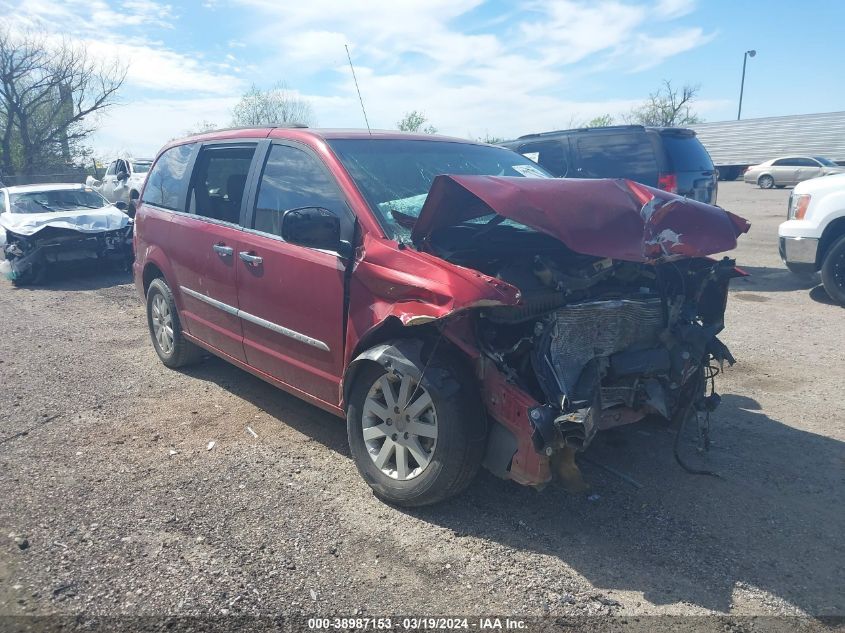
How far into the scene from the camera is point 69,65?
1254 inches

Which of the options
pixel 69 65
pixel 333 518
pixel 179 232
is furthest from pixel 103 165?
pixel 333 518

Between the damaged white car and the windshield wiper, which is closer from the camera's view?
the damaged white car

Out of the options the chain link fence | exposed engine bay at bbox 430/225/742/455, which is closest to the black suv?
exposed engine bay at bbox 430/225/742/455

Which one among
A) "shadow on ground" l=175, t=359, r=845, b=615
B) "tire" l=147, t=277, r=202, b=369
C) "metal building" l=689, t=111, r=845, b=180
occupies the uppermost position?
"metal building" l=689, t=111, r=845, b=180

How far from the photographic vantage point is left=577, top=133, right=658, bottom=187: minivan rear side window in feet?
28.4

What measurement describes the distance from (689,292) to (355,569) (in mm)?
2554

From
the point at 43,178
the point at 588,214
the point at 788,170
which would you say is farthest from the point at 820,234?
the point at 43,178

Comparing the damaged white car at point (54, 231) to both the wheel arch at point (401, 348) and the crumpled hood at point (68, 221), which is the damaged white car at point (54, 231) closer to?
the crumpled hood at point (68, 221)

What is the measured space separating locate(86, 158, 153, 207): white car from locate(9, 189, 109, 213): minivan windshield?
715 centimetres

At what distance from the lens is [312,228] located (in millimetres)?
3568

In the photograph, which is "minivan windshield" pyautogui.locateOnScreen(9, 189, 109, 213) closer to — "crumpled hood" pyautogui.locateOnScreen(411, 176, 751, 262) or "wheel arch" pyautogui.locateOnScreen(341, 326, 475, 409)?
"wheel arch" pyautogui.locateOnScreen(341, 326, 475, 409)

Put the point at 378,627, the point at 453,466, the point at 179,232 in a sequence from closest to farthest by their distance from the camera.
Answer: the point at 378,627
the point at 453,466
the point at 179,232

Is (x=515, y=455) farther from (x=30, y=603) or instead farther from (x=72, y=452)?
(x=72, y=452)

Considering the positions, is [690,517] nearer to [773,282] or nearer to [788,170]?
[773,282]
